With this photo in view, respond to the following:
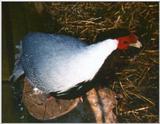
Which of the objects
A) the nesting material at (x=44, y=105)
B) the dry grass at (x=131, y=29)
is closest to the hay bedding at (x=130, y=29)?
the dry grass at (x=131, y=29)

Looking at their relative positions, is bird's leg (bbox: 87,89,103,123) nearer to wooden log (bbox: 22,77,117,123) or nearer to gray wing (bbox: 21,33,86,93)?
wooden log (bbox: 22,77,117,123)

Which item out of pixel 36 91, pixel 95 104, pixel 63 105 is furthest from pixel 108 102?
pixel 36 91

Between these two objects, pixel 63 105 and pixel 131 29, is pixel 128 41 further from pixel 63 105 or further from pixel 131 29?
pixel 63 105

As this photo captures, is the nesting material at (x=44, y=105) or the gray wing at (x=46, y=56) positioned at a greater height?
the gray wing at (x=46, y=56)

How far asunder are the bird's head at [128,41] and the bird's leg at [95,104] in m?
0.20

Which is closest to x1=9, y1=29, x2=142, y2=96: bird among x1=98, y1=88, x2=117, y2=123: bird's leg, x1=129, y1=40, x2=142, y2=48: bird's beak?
x1=129, y1=40, x2=142, y2=48: bird's beak

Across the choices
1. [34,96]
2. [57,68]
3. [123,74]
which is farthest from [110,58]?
[34,96]

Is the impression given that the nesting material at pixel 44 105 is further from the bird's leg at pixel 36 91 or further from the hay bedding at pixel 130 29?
the hay bedding at pixel 130 29

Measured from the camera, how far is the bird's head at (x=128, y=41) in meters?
1.54

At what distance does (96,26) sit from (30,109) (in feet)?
1.31

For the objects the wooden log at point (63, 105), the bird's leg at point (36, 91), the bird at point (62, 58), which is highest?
the bird at point (62, 58)

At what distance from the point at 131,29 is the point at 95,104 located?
0.31 metres

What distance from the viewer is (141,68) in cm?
158

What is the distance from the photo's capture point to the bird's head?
60.4 inches
